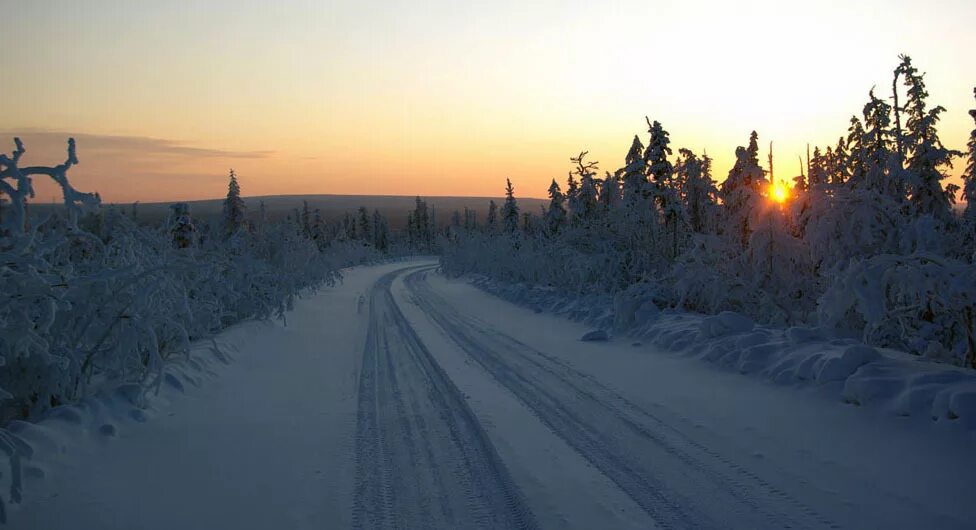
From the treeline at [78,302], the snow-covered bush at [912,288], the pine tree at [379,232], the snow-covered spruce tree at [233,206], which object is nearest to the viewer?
the treeline at [78,302]

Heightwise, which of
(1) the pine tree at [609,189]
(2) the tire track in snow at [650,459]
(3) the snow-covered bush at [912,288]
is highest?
A: (1) the pine tree at [609,189]

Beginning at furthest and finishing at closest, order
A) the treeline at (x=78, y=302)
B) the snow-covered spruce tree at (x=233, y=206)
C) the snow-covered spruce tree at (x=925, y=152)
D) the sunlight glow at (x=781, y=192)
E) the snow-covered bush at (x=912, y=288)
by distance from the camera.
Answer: the snow-covered spruce tree at (x=233, y=206) < the snow-covered spruce tree at (x=925, y=152) < the sunlight glow at (x=781, y=192) < the snow-covered bush at (x=912, y=288) < the treeline at (x=78, y=302)

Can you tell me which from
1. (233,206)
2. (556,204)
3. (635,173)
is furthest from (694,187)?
(233,206)

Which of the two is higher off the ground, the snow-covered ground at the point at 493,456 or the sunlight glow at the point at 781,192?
the sunlight glow at the point at 781,192

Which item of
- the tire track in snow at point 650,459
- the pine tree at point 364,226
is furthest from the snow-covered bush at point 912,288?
the pine tree at point 364,226

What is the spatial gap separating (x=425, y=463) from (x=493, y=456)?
60 cm

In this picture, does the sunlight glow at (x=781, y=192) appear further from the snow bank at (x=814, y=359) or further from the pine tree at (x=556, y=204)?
the pine tree at (x=556, y=204)

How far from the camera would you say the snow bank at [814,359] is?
525cm

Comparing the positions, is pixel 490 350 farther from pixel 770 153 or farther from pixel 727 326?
pixel 770 153

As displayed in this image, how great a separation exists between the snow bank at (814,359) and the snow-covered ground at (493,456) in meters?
→ 0.20

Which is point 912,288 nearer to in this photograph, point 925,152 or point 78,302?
point 78,302

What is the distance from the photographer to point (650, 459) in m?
4.90

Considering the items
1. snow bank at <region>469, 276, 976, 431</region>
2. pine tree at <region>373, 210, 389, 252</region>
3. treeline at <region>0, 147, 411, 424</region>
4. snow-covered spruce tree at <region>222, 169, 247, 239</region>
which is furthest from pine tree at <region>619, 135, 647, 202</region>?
pine tree at <region>373, 210, 389, 252</region>

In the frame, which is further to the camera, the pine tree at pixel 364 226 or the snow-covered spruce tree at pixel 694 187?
the pine tree at pixel 364 226
